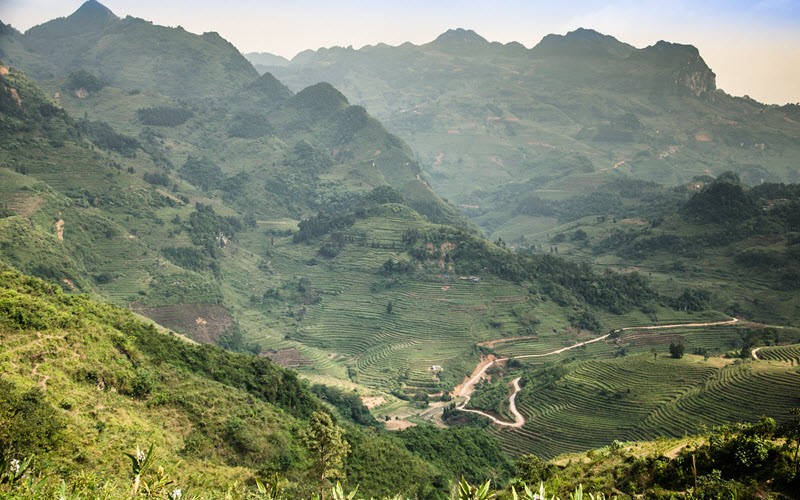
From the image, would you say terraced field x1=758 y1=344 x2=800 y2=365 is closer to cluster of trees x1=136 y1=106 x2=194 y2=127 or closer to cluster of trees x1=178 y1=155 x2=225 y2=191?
cluster of trees x1=178 y1=155 x2=225 y2=191

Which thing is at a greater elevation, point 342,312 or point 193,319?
point 193,319

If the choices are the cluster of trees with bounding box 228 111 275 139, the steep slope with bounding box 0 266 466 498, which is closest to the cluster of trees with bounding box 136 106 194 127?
the cluster of trees with bounding box 228 111 275 139

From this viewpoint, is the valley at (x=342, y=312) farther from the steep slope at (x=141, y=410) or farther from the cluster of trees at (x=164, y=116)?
the cluster of trees at (x=164, y=116)

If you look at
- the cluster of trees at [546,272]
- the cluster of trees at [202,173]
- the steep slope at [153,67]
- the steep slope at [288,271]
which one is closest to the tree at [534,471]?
the steep slope at [288,271]

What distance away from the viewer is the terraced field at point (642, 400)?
41688 mm

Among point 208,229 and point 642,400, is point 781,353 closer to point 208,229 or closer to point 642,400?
point 642,400

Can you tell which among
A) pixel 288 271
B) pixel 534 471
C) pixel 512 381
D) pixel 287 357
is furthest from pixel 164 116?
pixel 534 471

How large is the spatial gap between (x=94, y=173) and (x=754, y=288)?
97.9 metres

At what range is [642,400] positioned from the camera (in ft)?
154

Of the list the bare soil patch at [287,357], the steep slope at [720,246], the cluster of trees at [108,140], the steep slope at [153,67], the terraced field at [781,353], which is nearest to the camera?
the terraced field at [781,353]

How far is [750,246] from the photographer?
9088 centimetres

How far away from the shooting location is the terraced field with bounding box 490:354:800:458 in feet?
137

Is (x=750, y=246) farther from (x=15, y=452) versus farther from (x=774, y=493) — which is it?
(x=15, y=452)

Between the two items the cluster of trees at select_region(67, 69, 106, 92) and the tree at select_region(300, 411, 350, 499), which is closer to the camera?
the tree at select_region(300, 411, 350, 499)
